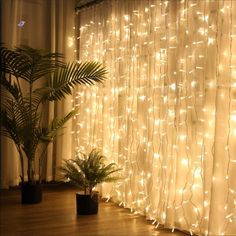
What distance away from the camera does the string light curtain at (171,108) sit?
→ 3.04 m

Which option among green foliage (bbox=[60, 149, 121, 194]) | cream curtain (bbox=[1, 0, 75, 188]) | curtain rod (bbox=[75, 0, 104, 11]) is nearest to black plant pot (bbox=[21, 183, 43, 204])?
green foliage (bbox=[60, 149, 121, 194])

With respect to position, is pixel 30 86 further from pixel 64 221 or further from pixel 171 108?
pixel 171 108

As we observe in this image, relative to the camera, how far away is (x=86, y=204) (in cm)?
393

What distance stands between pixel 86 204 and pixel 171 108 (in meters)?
1.23

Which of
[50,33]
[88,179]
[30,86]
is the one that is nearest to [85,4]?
[50,33]

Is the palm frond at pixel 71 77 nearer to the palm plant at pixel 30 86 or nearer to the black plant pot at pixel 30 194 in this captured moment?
the palm plant at pixel 30 86

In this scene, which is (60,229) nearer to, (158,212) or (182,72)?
(158,212)

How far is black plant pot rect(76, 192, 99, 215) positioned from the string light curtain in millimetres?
407

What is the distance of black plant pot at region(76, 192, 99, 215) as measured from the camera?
394 cm

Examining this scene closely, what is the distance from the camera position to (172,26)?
360cm

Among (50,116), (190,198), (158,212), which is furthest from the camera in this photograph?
(50,116)

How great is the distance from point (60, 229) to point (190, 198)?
3.64 ft

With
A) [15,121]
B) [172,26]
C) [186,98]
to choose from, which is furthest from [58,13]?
[186,98]

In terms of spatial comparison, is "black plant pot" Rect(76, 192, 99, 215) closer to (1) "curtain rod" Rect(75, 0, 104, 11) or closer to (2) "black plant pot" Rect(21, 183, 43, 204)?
(2) "black plant pot" Rect(21, 183, 43, 204)
